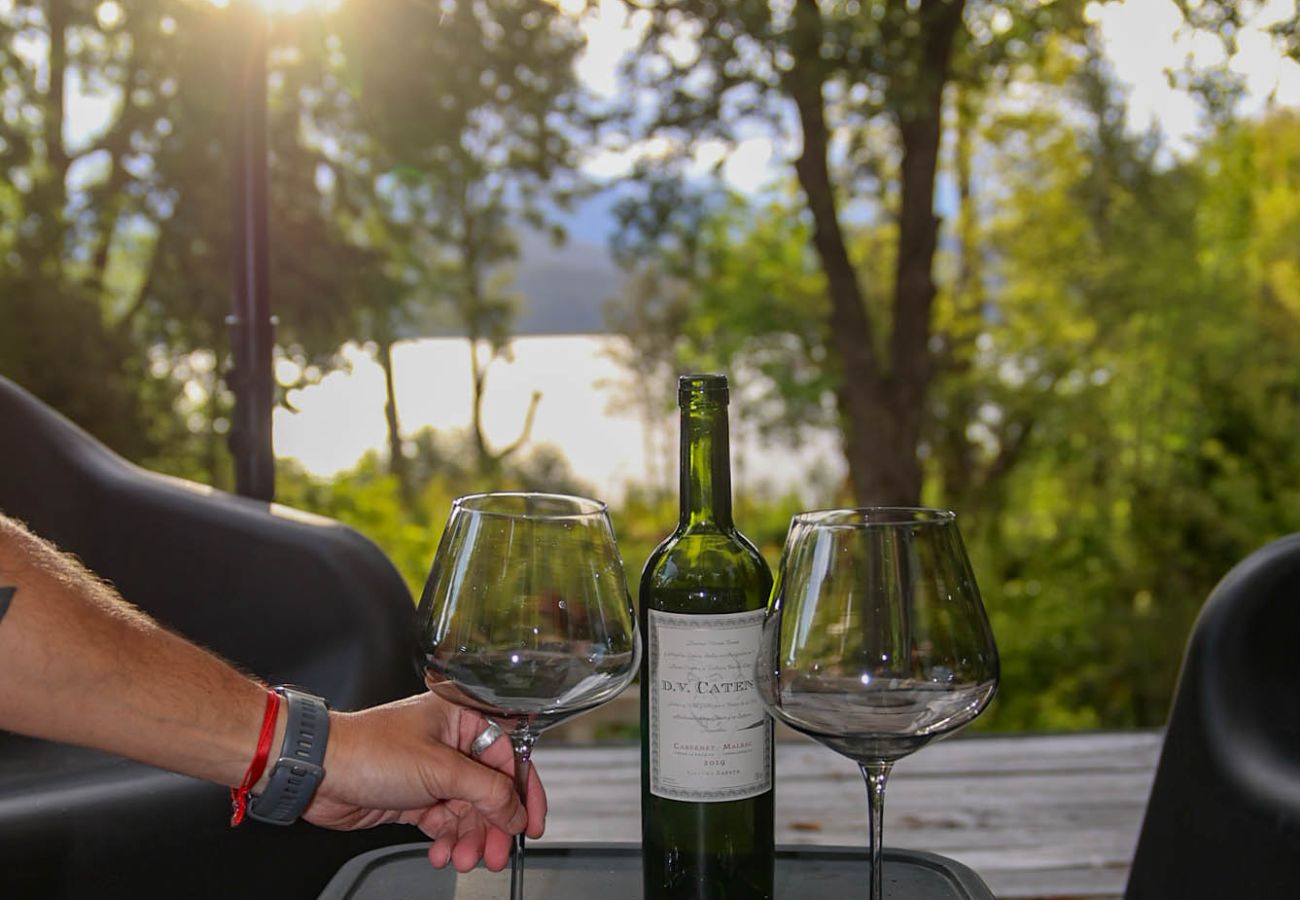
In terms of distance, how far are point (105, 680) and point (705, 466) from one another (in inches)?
17.4

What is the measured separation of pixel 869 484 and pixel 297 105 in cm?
379

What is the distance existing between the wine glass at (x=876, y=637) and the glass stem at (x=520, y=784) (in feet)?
0.61

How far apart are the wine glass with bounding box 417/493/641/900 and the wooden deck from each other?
1.32 metres

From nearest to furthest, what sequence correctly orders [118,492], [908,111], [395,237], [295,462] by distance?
[118,492]
[908,111]
[295,462]
[395,237]

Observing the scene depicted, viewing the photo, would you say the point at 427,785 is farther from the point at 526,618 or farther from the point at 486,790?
the point at 526,618

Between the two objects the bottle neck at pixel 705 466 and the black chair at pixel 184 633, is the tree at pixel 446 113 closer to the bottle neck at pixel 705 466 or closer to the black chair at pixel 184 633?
the black chair at pixel 184 633

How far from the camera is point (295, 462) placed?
5617 mm

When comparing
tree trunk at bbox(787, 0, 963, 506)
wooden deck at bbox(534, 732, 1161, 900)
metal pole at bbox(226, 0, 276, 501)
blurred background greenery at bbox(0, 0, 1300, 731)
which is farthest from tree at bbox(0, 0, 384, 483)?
wooden deck at bbox(534, 732, 1161, 900)

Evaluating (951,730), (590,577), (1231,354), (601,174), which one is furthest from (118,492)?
(1231,354)

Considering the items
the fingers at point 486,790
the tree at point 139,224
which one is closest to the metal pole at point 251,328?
the fingers at point 486,790

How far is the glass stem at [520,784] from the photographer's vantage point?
0.90 metres

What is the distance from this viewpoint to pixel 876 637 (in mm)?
816

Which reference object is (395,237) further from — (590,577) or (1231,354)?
(590,577)

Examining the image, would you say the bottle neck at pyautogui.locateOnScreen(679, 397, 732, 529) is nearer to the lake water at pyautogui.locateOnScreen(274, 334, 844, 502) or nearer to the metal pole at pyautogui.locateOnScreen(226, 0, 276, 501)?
the metal pole at pyautogui.locateOnScreen(226, 0, 276, 501)
